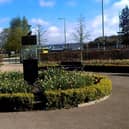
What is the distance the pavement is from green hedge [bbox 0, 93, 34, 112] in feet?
1.60

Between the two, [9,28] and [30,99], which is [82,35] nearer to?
[9,28]

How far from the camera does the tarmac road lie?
37.4 ft

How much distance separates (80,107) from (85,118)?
2299 mm

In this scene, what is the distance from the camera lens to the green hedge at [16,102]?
46.8 ft

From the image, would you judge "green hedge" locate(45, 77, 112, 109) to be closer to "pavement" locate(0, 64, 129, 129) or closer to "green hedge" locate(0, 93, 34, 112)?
"pavement" locate(0, 64, 129, 129)

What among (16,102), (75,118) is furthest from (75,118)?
(16,102)

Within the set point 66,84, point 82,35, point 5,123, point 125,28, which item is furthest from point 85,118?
point 125,28

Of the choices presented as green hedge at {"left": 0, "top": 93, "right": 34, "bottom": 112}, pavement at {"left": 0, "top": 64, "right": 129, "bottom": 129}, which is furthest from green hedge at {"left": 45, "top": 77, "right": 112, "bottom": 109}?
green hedge at {"left": 0, "top": 93, "right": 34, "bottom": 112}

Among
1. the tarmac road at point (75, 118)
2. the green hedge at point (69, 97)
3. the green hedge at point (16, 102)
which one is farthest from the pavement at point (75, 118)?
the green hedge at point (16, 102)

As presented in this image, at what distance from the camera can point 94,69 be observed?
37.6 meters

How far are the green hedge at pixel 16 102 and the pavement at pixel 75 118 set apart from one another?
49 cm

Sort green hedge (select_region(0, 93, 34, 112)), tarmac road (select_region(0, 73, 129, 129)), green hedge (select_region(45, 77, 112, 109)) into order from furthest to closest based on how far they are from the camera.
→ 1. green hedge (select_region(45, 77, 112, 109))
2. green hedge (select_region(0, 93, 34, 112))
3. tarmac road (select_region(0, 73, 129, 129))

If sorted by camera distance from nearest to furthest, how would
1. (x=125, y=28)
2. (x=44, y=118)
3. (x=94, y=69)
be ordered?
(x=44, y=118) → (x=94, y=69) → (x=125, y=28)

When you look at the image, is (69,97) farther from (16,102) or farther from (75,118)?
(75,118)
